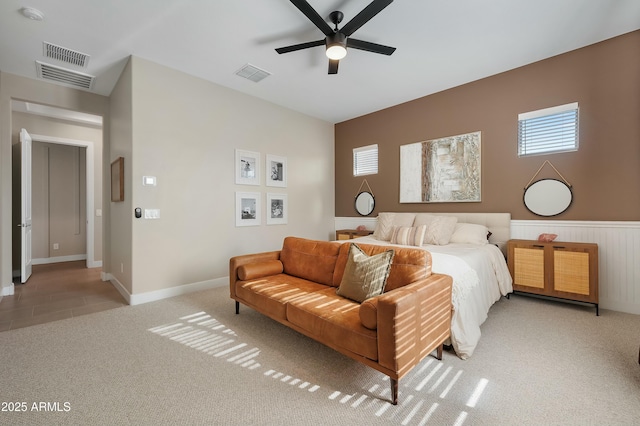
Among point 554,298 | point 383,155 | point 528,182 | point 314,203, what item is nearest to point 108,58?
point 314,203

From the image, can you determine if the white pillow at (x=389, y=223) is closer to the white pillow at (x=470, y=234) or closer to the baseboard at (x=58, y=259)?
the white pillow at (x=470, y=234)

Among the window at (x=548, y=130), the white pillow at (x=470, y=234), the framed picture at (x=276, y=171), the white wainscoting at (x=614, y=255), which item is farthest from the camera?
the framed picture at (x=276, y=171)

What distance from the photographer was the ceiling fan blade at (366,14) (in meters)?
2.29

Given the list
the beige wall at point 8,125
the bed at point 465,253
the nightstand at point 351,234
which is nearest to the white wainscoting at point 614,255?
the bed at point 465,253

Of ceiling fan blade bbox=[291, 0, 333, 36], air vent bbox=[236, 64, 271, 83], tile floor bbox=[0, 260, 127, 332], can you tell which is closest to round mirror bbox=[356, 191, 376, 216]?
air vent bbox=[236, 64, 271, 83]

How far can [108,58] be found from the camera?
3.49m

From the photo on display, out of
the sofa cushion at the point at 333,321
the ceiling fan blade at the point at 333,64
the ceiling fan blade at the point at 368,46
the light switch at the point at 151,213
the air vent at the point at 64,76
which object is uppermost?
the air vent at the point at 64,76

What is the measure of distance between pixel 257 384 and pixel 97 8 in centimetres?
372

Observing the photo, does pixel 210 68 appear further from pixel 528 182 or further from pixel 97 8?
pixel 528 182

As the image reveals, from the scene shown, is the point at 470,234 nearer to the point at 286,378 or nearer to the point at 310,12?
the point at 286,378

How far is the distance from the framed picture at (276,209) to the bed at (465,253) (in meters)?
1.81

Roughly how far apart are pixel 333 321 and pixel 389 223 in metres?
2.86

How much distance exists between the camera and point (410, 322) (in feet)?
5.60

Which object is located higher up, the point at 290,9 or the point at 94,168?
the point at 290,9
